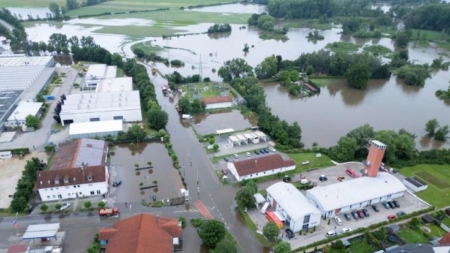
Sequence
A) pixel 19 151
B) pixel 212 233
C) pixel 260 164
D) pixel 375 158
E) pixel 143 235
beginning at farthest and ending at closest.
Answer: pixel 19 151, pixel 260 164, pixel 375 158, pixel 212 233, pixel 143 235

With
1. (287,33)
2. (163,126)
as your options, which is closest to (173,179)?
(163,126)

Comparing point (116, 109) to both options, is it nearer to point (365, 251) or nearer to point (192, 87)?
point (192, 87)

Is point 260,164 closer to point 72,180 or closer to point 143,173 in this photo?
point 143,173

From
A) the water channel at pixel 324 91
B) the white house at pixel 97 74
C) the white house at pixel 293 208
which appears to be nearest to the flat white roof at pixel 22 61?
the white house at pixel 97 74

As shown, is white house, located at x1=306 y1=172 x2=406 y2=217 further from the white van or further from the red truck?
the red truck

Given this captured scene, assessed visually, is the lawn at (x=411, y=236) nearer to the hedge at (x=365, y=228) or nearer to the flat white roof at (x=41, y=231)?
the hedge at (x=365, y=228)

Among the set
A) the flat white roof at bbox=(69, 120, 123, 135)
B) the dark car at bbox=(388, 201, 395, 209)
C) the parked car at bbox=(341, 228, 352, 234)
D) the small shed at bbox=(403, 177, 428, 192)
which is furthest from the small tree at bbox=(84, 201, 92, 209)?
the small shed at bbox=(403, 177, 428, 192)

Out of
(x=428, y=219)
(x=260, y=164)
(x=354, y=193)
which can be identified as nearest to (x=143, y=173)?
(x=260, y=164)
